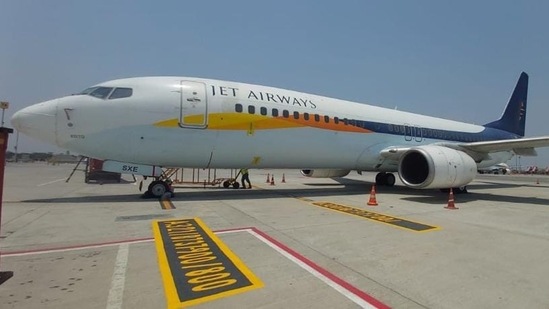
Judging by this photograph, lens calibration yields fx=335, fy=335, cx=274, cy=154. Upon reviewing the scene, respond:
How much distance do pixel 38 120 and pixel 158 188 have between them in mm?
4024

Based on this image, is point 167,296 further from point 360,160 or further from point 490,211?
point 360,160

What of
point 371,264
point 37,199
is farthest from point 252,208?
point 37,199

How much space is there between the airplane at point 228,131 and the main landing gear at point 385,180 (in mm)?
3397

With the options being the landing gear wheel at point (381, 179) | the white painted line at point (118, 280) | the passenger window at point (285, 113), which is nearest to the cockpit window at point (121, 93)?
the passenger window at point (285, 113)

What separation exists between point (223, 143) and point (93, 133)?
13.0 feet

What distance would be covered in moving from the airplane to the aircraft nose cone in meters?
0.03

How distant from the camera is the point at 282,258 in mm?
4754

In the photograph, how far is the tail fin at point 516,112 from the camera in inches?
833

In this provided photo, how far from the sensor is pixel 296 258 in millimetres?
4750

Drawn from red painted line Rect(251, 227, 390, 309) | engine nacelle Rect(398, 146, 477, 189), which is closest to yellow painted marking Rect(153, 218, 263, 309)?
red painted line Rect(251, 227, 390, 309)

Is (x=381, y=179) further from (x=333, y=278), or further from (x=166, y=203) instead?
(x=333, y=278)

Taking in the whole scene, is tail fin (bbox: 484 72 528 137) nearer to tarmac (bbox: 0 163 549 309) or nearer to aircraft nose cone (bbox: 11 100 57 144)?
tarmac (bbox: 0 163 549 309)

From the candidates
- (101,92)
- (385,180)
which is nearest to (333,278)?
(101,92)

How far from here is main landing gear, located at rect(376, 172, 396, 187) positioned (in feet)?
64.0
